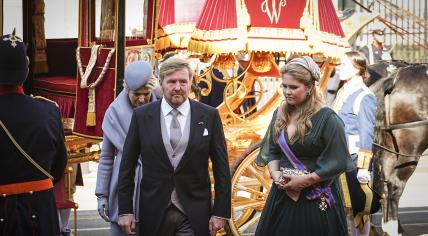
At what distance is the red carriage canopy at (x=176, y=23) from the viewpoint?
9.54 meters

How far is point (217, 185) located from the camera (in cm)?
555

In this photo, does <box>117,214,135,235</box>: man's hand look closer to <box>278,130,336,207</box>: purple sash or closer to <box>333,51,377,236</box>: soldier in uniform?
<box>278,130,336,207</box>: purple sash

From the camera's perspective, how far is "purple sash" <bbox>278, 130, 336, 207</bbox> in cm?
541

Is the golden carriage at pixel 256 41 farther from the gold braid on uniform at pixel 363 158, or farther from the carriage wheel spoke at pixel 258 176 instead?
the gold braid on uniform at pixel 363 158

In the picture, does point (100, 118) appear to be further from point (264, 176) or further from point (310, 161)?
point (310, 161)

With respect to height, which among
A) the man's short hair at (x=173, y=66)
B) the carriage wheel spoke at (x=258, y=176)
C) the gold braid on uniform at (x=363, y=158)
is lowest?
the carriage wheel spoke at (x=258, y=176)

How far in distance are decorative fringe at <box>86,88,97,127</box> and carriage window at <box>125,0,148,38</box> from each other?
0.57 meters

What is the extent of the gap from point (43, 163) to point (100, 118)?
8.67 ft

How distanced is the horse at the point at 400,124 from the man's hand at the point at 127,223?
15.5 ft

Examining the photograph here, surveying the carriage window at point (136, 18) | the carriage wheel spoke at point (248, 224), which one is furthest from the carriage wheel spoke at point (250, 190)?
the carriage window at point (136, 18)

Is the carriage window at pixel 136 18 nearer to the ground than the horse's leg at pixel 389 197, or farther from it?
farther from it

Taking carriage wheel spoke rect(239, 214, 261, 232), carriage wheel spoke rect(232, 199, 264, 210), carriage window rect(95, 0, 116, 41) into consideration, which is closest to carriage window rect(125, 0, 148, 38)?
carriage window rect(95, 0, 116, 41)

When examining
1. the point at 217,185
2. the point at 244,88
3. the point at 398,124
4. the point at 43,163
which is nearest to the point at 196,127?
the point at 217,185

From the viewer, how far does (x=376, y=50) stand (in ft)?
50.7
